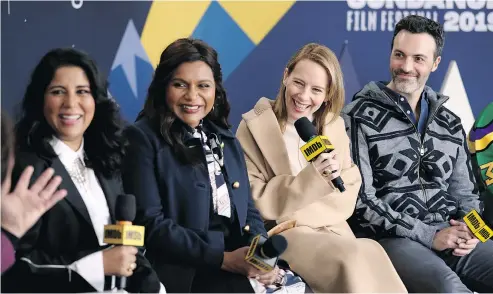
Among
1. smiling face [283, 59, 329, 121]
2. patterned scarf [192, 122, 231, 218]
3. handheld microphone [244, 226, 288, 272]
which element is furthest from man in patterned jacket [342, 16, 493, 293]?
handheld microphone [244, 226, 288, 272]

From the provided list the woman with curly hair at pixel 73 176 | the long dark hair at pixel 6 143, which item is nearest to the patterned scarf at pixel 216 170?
the woman with curly hair at pixel 73 176

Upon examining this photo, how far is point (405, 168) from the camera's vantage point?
171 inches

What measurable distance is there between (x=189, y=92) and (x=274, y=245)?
0.77 metres

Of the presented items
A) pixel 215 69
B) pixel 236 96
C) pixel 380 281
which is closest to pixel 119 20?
pixel 236 96

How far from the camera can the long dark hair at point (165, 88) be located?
355 centimetres

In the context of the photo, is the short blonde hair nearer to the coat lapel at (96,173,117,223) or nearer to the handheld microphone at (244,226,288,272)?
the handheld microphone at (244,226,288,272)

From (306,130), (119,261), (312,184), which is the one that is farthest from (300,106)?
(119,261)

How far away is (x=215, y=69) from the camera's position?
370 centimetres

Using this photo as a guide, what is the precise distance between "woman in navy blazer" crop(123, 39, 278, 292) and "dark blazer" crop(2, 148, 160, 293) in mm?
258

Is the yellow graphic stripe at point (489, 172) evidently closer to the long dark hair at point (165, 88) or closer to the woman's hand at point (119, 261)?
the long dark hair at point (165, 88)

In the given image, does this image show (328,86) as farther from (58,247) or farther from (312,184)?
(58,247)

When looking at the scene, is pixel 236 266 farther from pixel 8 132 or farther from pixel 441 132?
pixel 441 132

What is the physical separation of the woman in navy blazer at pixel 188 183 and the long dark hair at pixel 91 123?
0.49 feet

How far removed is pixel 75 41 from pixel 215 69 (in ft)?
5.30
